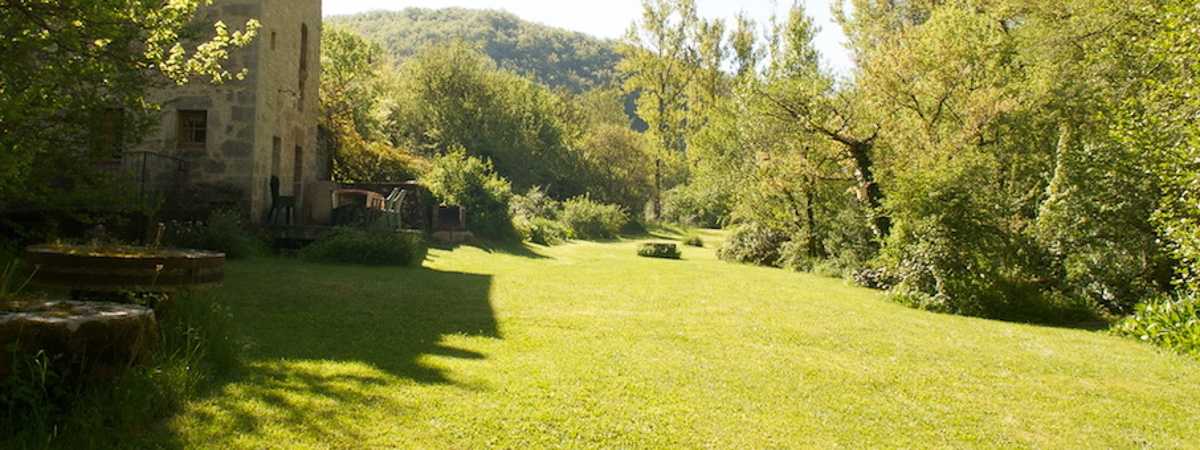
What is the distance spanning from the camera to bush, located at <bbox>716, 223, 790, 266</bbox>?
76.0ft

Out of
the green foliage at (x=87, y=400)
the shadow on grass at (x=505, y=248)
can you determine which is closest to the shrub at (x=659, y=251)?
the shadow on grass at (x=505, y=248)

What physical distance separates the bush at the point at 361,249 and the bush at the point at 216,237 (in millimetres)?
1104

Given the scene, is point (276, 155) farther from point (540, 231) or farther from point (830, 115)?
point (830, 115)

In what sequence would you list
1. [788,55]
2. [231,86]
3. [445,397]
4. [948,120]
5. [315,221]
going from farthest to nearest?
[788,55], [315,221], [948,120], [231,86], [445,397]

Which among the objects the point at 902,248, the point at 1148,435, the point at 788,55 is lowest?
the point at 1148,435

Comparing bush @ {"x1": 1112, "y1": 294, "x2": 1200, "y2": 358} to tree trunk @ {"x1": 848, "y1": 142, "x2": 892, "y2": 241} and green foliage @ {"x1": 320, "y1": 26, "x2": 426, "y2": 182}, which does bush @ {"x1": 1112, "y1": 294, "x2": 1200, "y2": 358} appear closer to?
tree trunk @ {"x1": 848, "y1": 142, "x2": 892, "y2": 241}

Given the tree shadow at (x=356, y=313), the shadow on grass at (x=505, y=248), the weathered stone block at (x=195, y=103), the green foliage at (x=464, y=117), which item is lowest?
the tree shadow at (x=356, y=313)

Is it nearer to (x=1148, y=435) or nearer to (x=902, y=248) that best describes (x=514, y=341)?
(x=1148, y=435)

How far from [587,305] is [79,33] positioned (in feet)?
22.2

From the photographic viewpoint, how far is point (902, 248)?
14.1 metres

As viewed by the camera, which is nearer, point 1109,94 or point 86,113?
point 86,113

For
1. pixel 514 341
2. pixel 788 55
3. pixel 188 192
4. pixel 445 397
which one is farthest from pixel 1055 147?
pixel 188 192

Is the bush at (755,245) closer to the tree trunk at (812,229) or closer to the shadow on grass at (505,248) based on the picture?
the tree trunk at (812,229)

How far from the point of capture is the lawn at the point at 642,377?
4645 mm
